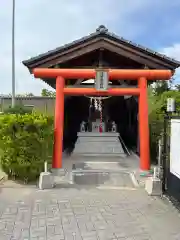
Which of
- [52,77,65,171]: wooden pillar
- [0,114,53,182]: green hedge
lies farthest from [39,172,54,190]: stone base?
[52,77,65,171]: wooden pillar

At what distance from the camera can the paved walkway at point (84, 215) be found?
4590mm

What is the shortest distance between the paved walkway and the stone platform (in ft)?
16.6

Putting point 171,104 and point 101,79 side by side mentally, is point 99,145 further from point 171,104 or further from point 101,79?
point 171,104

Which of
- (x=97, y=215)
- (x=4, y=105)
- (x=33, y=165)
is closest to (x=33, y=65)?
(x=33, y=165)

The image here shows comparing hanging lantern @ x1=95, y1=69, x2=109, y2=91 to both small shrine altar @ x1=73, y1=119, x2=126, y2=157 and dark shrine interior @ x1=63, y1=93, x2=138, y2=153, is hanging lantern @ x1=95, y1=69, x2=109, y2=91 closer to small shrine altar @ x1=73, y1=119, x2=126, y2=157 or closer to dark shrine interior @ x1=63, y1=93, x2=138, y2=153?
small shrine altar @ x1=73, y1=119, x2=126, y2=157

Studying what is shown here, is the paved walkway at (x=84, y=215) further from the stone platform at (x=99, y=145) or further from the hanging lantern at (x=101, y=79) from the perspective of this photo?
the stone platform at (x=99, y=145)

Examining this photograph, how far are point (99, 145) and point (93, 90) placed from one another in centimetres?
418

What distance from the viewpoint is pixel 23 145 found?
7.76 meters

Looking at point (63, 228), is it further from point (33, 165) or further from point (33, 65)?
point (33, 65)

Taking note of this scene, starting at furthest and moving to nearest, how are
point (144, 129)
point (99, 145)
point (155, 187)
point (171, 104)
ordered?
point (99, 145)
point (144, 129)
point (155, 187)
point (171, 104)

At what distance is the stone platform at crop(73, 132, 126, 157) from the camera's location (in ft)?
40.8

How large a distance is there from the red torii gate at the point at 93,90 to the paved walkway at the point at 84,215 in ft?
6.90

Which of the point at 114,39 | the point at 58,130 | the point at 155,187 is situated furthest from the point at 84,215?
the point at 114,39

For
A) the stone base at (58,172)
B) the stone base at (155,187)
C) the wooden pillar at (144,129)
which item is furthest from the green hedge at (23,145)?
the wooden pillar at (144,129)
